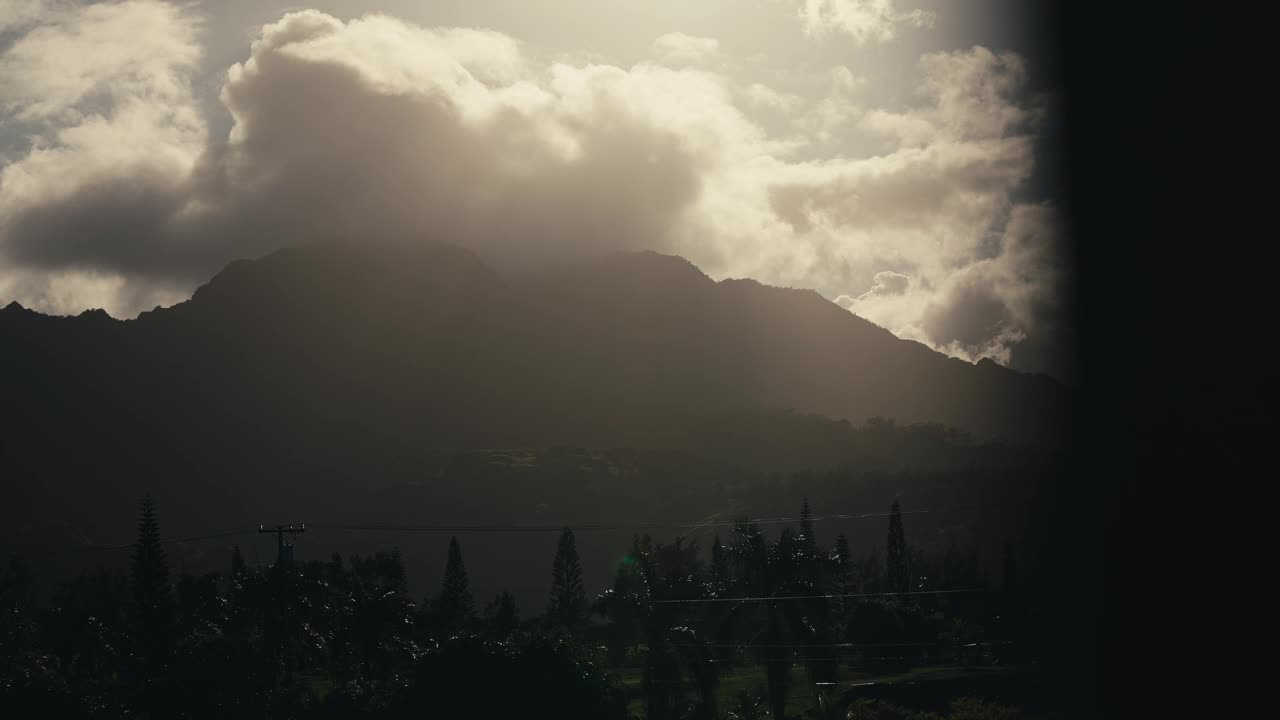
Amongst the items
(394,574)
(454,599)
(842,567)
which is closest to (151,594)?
(394,574)

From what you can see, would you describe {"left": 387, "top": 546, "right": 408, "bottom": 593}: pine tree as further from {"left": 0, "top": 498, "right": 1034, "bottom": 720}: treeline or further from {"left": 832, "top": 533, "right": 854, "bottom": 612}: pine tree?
{"left": 832, "top": 533, "right": 854, "bottom": 612}: pine tree

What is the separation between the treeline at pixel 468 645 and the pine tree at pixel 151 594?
281 millimetres

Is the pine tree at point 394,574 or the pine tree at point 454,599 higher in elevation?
the pine tree at point 394,574

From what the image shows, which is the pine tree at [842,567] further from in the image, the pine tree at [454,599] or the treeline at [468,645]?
the pine tree at [454,599]

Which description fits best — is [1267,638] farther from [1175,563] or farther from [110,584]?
[110,584]

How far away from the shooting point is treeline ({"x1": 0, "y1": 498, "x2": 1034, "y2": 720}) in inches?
2830

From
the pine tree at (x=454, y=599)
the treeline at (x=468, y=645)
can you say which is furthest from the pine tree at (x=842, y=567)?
the pine tree at (x=454, y=599)

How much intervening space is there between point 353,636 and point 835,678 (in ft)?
168

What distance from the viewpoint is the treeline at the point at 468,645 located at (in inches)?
2830

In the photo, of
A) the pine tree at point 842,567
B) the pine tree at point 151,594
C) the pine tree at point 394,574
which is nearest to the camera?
the pine tree at point 394,574

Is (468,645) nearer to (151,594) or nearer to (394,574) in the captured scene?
(394,574)

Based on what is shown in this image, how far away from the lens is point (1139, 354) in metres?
40.8

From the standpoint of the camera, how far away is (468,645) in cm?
7175

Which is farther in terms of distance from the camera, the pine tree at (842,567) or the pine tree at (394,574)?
the pine tree at (842,567)
